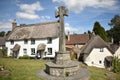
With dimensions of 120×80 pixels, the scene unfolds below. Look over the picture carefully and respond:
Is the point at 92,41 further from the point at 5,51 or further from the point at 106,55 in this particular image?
the point at 5,51

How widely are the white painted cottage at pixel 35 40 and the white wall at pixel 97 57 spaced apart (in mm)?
Answer: 9403

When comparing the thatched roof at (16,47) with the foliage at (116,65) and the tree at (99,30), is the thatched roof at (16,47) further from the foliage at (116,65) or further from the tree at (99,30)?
the tree at (99,30)

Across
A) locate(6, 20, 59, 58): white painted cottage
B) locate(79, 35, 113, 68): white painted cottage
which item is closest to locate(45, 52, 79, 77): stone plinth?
locate(6, 20, 59, 58): white painted cottage

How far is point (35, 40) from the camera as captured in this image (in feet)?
129

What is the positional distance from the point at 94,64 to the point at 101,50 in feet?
13.9

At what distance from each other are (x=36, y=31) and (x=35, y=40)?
294 centimetres

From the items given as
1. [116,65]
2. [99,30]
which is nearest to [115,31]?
[99,30]

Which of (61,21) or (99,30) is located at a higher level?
(99,30)

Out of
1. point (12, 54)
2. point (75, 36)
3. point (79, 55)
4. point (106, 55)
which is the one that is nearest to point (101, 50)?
point (106, 55)

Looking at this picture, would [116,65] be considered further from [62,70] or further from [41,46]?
[62,70]

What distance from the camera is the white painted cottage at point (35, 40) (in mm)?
37344

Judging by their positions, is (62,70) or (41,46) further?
(41,46)

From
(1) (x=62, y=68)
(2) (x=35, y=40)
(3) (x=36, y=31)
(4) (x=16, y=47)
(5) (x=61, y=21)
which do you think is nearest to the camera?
(1) (x=62, y=68)

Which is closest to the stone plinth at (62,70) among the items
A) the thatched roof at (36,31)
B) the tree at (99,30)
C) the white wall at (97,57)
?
the thatched roof at (36,31)
